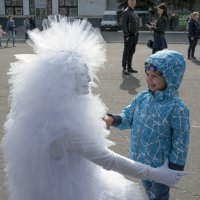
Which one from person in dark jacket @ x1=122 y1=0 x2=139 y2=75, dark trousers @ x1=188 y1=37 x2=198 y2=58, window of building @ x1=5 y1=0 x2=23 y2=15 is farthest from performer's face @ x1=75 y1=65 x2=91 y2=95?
window of building @ x1=5 y1=0 x2=23 y2=15

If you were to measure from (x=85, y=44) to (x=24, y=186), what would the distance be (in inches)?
32.1

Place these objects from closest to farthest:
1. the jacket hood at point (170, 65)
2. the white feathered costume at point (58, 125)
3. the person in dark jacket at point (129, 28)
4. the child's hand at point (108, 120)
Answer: the white feathered costume at point (58, 125), the jacket hood at point (170, 65), the child's hand at point (108, 120), the person in dark jacket at point (129, 28)

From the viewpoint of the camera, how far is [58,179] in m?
1.91

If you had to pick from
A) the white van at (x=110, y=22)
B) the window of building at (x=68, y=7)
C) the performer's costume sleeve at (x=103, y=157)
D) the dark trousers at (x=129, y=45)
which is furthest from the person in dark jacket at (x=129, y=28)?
the window of building at (x=68, y=7)

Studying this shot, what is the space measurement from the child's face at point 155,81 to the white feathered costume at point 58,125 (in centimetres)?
49

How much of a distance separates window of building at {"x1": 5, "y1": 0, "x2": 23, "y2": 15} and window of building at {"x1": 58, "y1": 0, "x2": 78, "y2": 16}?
4.82 metres

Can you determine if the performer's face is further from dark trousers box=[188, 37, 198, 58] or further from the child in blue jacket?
dark trousers box=[188, 37, 198, 58]

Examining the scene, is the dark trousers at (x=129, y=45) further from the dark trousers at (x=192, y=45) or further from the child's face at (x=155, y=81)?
the child's face at (x=155, y=81)

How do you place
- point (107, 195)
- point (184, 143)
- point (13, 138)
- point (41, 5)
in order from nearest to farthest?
point (13, 138) → point (107, 195) → point (184, 143) → point (41, 5)

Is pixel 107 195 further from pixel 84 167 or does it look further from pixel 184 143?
pixel 184 143

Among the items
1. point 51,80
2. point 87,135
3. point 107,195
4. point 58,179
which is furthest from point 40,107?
point 107,195

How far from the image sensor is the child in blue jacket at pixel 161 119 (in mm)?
2334

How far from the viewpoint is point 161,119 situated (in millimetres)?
2412

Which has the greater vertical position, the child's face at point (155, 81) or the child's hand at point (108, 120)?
the child's face at point (155, 81)
